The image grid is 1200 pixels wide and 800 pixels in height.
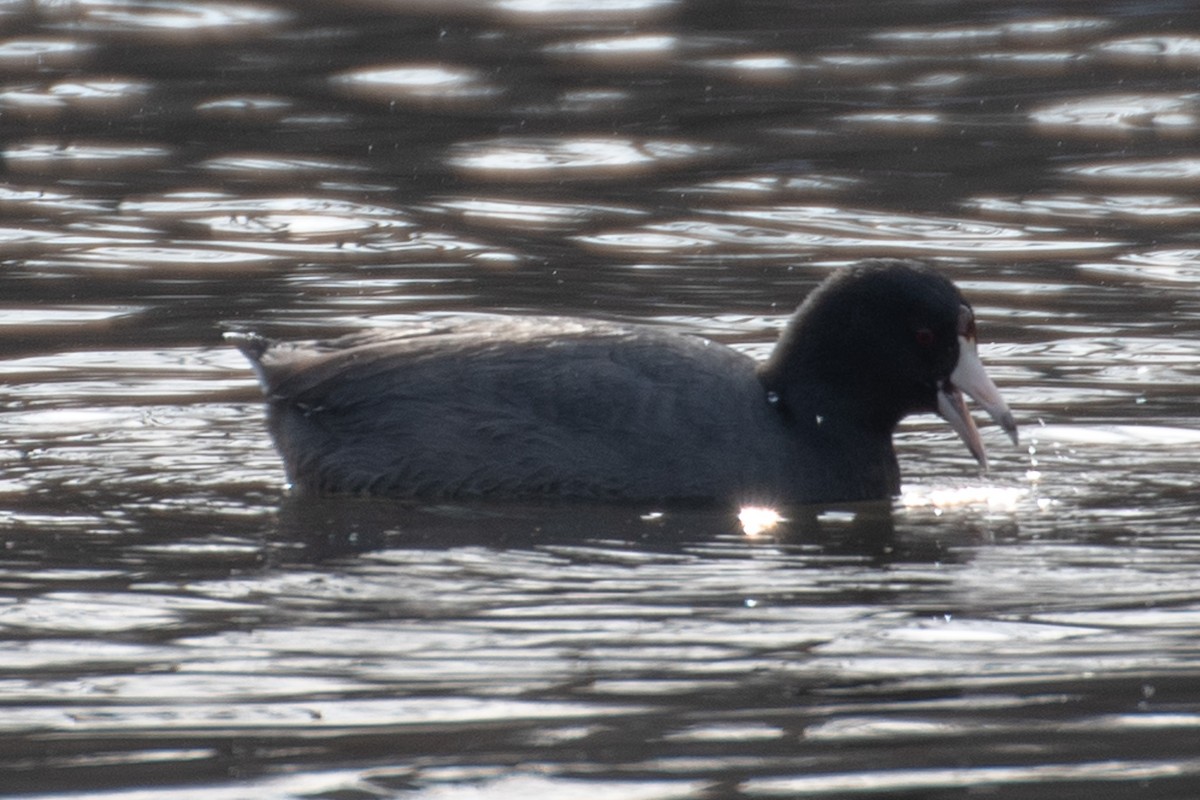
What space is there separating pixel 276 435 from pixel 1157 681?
344cm

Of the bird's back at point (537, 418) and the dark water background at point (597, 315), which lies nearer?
the dark water background at point (597, 315)

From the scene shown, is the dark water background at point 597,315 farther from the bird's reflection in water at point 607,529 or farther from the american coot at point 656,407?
the american coot at point 656,407

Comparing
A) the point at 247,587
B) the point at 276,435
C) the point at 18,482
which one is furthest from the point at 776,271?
the point at 247,587

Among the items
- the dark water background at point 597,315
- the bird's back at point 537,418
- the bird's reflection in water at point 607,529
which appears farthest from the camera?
the bird's back at point 537,418

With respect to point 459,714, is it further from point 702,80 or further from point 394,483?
point 702,80

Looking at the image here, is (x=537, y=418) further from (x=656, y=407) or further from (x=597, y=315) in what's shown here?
(x=597, y=315)

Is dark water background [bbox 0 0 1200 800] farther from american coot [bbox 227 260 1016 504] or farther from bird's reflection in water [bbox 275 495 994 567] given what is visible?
american coot [bbox 227 260 1016 504]

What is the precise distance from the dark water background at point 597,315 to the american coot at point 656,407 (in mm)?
201

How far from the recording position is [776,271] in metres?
10.6

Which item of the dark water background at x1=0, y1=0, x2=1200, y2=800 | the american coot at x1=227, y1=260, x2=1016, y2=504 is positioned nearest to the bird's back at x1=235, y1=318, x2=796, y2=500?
the american coot at x1=227, y1=260, x2=1016, y2=504

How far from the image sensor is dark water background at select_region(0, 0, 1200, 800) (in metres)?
4.69

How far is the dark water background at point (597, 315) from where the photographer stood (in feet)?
15.4

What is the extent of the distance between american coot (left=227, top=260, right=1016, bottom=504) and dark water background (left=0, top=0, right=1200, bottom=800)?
0.66 feet

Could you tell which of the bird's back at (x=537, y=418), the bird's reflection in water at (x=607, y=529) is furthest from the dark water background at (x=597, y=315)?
the bird's back at (x=537, y=418)
